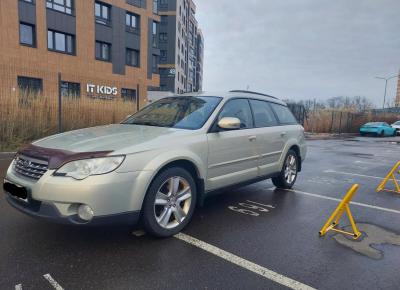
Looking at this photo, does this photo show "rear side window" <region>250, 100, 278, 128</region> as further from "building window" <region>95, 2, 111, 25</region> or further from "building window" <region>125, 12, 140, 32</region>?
"building window" <region>125, 12, 140, 32</region>

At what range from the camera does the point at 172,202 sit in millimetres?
3668

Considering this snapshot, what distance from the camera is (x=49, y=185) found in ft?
9.78

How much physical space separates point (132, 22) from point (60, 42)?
8228 mm

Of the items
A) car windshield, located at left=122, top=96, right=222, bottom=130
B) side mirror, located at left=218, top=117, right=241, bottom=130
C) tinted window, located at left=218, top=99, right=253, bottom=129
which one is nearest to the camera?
side mirror, located at left=218, top=117, right=241, bottom=130

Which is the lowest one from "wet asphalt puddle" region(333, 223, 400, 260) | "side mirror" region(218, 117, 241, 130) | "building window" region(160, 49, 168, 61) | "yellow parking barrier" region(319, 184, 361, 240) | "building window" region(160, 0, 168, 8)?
"wet asphalt puddle" region(333, 223, 400, 260)

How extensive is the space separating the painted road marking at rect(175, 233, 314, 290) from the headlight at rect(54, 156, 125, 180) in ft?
4.09

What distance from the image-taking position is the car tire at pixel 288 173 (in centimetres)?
596

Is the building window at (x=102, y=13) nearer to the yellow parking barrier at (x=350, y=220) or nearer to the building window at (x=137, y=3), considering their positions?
the building window at (x=137, y=3)

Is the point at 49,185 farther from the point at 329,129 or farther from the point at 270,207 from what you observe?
the point at 329,129

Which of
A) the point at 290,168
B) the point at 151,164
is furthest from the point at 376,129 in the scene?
the point at 151,164

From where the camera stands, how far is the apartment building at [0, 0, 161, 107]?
20484 mm

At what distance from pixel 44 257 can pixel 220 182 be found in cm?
225

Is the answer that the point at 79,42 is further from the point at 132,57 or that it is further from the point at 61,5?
the point at 132,57

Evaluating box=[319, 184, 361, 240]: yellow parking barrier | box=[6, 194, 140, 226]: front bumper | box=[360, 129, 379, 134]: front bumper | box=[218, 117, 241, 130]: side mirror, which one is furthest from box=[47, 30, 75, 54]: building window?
box=[360, 129, 379, 134]: front bumper
